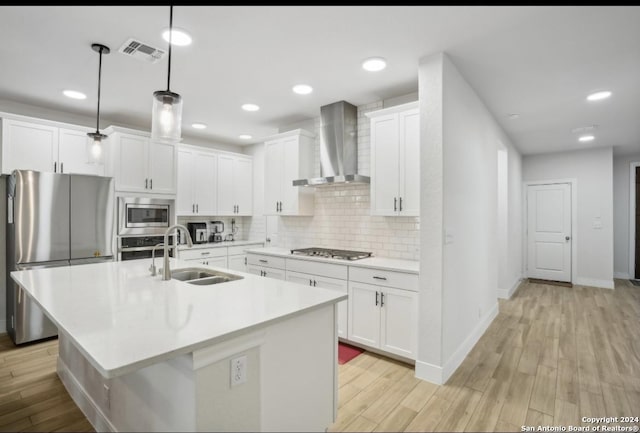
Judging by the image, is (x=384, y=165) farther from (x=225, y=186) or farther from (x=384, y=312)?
(x=225, y=186)

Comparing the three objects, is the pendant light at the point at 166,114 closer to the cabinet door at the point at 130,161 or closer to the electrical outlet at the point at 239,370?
the electrical outlet at the point at 239,370

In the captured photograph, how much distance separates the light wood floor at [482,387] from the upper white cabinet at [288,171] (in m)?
2.10

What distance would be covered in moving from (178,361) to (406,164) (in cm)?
258

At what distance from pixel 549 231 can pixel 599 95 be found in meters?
3.98

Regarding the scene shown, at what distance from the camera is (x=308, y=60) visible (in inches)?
109

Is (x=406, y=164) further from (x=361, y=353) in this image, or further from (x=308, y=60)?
(x=361, y=353)

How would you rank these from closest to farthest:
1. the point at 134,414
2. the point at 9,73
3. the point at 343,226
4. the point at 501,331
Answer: the point at 134,414, the point at 9,73, the point at 501,331, the point at 343,226

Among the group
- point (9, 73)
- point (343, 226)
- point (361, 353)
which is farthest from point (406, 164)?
point (9, 73)

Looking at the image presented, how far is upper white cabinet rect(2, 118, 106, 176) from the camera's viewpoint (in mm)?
3486

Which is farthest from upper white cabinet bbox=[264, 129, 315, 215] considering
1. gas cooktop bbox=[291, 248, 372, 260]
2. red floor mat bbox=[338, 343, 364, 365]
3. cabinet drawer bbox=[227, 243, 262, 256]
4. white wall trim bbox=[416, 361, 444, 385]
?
white wall trim bbox=[416, 361, 444, 385]

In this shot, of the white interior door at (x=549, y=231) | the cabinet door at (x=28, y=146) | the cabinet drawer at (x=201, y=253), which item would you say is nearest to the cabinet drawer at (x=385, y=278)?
the cabinet drawer at (x=201, y=253)

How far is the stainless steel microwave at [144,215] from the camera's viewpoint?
4180mm

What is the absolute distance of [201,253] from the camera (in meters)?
4.80

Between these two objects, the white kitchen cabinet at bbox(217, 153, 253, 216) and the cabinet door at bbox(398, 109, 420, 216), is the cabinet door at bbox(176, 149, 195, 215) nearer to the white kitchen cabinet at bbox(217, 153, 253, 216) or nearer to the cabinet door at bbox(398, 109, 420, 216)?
the white kitchen cabinet at bbox(217, 153, 253, 216)
